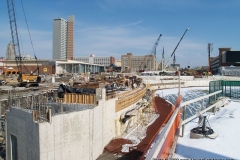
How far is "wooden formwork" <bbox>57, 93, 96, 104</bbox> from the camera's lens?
12913mm

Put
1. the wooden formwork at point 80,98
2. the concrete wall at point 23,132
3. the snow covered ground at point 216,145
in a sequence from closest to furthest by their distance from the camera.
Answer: the snow covered ground at point 216,145
the concrete wall at point 23,132
the wooden formwork at point 80,98

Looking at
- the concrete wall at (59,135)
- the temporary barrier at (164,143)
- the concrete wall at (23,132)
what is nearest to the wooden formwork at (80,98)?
the concrete wall at (59,135)

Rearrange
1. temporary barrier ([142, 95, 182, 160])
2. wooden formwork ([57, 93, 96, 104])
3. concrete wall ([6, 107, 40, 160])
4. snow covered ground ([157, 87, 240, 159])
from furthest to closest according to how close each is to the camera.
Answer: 1. wooden formwork ([57, 93, 96, 104])
2. concrete wall ([6, 107, 40, 160])
3. snow covered ground ([157, 87, 240, 159])
4. temporary barrier ([142, 95, 182, 160])

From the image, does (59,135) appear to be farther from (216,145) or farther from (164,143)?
(216,145)

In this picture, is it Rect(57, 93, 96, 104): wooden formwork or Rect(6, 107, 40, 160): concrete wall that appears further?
Rect(57, 93, 96, 104): wooden formwork

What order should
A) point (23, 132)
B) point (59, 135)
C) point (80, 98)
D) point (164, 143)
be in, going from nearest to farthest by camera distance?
point (164, 143), point (59, 135), point (23, 132), point (80, 98)

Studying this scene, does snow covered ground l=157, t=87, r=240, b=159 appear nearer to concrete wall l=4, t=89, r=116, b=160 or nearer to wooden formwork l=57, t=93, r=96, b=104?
concrete wall l=4, t=89, r=116, b=160

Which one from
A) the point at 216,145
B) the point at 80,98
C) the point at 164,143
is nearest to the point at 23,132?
the point at 80,98

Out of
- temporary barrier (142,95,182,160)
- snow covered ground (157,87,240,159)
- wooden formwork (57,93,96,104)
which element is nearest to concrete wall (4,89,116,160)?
wooden formwork (57,93,96,104)

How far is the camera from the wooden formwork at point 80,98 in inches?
508

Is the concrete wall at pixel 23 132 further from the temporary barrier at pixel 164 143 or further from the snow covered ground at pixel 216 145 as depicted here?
the snow covered ground at pixel 216 145

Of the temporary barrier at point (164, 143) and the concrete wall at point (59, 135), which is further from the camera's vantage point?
the concrete wall at point (59, 135)

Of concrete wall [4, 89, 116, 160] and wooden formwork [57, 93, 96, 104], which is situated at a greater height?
wooden formwork [57, 93, 96, 104]

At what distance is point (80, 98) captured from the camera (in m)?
13.3
